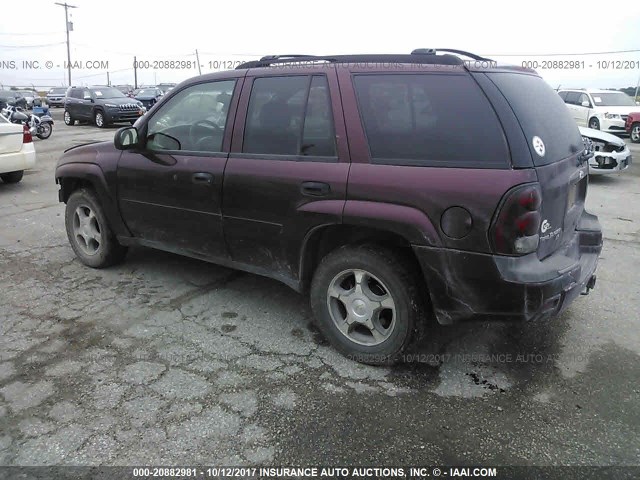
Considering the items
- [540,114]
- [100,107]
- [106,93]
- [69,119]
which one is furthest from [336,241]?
[69,119]

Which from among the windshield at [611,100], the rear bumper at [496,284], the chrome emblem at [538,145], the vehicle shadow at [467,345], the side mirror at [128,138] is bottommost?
the vehicle shadow at [467,345]

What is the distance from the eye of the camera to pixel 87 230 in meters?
4.86

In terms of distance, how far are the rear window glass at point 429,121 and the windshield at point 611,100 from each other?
17.7 meters

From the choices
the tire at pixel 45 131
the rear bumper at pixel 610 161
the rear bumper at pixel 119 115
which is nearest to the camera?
the rear bumper at pixel 610 161

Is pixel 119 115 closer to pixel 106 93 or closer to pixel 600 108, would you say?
pixel 106 93

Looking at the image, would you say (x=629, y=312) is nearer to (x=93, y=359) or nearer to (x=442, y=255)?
(x=442, y=255)

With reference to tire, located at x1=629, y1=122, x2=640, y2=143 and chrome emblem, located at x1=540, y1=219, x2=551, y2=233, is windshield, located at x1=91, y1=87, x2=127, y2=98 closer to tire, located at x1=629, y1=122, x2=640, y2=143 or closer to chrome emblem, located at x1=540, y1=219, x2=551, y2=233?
tire, located at x1=629, y1=122, x2=640, y2=143

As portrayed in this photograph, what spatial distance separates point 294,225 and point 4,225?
514 centimetres

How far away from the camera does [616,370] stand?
3.19m

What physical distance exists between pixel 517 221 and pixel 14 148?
875cm

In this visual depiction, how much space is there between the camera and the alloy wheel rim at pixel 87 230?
4809mm

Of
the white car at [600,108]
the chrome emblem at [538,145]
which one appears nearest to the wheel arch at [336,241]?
the chrome emblem at [538,145]

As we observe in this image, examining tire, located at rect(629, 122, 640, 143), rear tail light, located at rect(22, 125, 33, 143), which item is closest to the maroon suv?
rear tail light, located at rect(22, 125, 33, 143)

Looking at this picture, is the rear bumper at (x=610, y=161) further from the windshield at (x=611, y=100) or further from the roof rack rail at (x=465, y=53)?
the windshield at (x=611, y=100)
